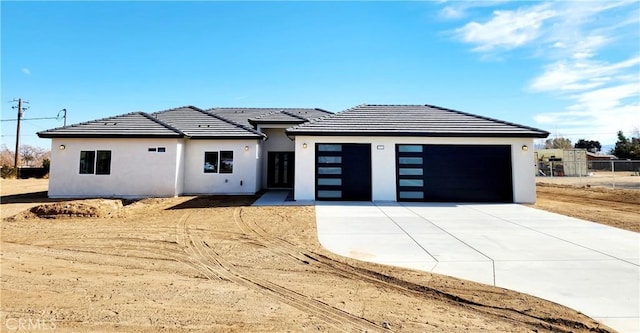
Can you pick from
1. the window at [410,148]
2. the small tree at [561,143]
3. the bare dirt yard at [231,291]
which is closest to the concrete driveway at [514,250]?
the bare dirt yard at [231,291]

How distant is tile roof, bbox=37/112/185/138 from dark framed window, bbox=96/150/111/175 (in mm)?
815

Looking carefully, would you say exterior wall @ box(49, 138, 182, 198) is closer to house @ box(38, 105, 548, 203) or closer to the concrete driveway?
house @ box(38, 105, 548, 203)

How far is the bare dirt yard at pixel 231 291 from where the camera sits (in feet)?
9.48

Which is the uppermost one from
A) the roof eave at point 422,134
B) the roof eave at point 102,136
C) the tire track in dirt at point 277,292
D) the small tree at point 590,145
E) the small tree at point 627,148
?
the small tree at point 590,145

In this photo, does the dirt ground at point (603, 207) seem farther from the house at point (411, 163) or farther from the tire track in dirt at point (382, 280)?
the tire track in dirt at point (382, 280)

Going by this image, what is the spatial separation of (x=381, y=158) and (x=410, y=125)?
209 centimetres

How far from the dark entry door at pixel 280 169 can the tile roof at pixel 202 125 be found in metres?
2.45

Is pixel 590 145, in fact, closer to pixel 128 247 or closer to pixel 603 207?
pixel 603 207

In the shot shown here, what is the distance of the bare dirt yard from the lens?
9.48 feet

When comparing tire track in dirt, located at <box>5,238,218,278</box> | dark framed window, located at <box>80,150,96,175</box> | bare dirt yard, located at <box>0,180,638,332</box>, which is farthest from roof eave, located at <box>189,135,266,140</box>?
tire track in dirt, located at <box>5,238,218,278</box>

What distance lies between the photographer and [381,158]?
37.3 feet

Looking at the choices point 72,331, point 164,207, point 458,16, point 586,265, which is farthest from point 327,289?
point 458,16

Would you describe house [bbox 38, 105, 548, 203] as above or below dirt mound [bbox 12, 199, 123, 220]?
above

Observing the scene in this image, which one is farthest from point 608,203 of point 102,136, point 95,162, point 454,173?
point 95,162
